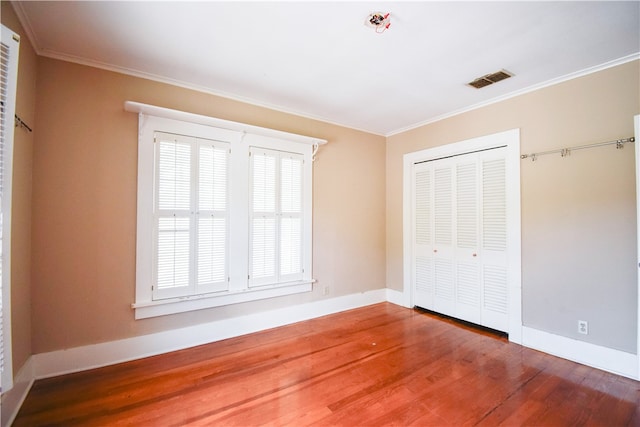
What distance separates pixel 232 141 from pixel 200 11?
137 cm

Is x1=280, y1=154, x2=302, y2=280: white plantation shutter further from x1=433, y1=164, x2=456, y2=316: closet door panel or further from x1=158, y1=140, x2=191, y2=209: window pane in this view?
x1=433, y1=164, x2=456, y2=316: closet door panel

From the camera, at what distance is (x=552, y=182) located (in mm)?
2842

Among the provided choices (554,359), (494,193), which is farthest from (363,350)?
(494,193)

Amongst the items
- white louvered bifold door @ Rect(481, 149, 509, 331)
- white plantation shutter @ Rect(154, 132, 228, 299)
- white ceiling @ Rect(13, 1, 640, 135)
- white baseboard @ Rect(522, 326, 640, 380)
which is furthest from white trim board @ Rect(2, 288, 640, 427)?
white ceiling @ Rect(13, 1, 640, 135)

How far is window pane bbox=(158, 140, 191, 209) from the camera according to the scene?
109 inches

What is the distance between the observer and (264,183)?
11.1ft

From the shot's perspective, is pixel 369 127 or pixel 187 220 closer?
pixel 187 220

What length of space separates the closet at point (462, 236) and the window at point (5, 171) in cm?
408

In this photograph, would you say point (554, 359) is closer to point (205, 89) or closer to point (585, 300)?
point (585, 300)

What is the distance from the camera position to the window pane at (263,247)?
3299mm

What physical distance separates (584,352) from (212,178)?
13.2 ft

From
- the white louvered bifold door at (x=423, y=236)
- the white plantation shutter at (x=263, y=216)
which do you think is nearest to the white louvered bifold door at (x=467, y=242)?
the white louvered bifold door at (x=423, y=236)

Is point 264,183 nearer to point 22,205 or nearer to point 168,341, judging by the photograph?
point 168,341

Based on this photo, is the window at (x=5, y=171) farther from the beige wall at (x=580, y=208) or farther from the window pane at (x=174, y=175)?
the beige wall at (x=580, y=208)
